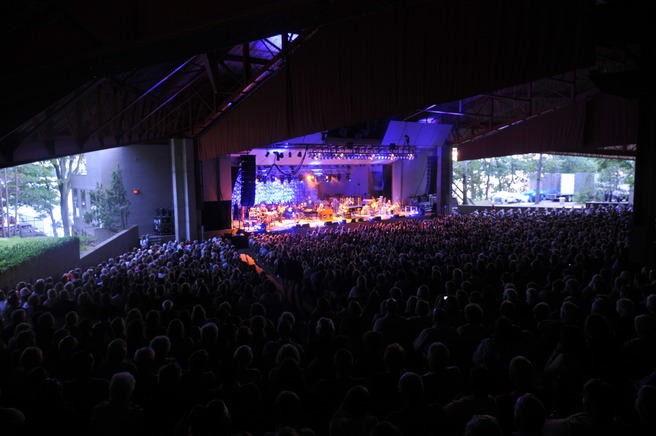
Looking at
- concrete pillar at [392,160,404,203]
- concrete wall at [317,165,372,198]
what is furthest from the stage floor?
concrete wall at [317,165,372,198]

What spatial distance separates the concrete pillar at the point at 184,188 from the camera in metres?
17.0

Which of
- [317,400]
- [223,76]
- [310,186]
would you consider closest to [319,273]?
[317,400]

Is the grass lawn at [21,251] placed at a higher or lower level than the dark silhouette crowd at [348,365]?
lower

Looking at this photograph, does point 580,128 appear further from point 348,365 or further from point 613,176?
point 613,176

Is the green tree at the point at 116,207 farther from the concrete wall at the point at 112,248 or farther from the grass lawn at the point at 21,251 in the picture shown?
the grass lawn at the point at 21,251

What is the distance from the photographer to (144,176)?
2067 cm

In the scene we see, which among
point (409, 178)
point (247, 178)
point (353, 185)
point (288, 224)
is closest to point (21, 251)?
point (247, 178)

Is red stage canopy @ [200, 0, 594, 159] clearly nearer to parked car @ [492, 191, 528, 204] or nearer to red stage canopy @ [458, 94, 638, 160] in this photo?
red stage canopy @ [458, 94, 638, 160]

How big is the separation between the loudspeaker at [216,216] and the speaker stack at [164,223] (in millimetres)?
2429

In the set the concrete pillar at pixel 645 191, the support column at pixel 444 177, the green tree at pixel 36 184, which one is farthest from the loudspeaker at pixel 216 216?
the green tree at pixel 36 184

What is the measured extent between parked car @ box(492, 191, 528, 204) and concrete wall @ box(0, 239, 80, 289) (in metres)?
37.4

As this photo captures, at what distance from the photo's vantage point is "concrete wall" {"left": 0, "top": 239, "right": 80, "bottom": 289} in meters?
8.91

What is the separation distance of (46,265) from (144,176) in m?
10.5

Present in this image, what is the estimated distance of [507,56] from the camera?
472 cm
